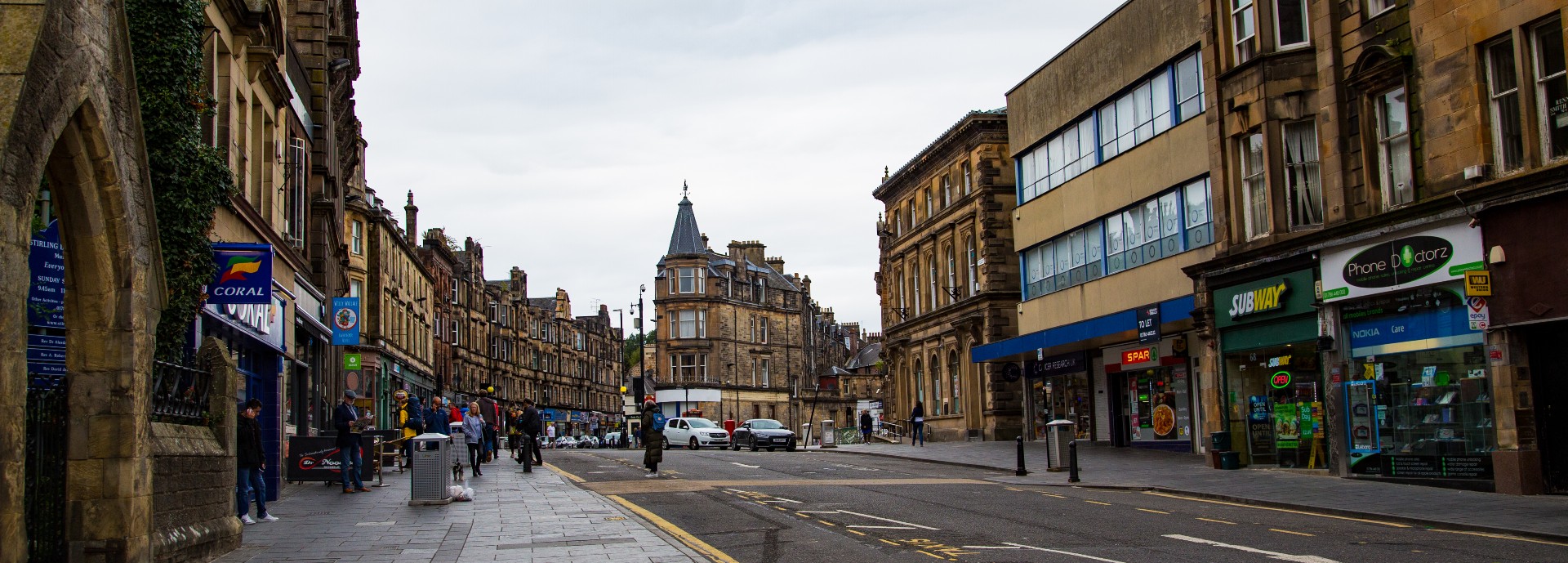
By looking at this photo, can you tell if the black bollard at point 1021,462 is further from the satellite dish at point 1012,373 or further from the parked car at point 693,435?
the parked car at point 693,435

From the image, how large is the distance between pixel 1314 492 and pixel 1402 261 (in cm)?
397

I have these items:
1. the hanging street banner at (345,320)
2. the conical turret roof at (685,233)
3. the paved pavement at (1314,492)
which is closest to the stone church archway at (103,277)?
the paved pavement at (1314,492)

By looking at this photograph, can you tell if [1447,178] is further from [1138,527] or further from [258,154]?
[258,154]

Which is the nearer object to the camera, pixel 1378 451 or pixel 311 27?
pixel 1378 451

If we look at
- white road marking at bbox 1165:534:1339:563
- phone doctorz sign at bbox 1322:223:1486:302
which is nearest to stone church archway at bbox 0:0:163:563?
white road marking at bbox 1165:534:1339:563

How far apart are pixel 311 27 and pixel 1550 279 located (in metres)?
25.7

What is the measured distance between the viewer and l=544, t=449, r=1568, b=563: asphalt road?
11359mm

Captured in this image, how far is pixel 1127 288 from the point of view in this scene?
31.6m

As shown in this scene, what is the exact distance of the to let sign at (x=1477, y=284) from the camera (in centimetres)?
1767

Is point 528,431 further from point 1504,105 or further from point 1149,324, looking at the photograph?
point 1504,105

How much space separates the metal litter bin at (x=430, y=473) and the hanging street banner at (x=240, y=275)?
3.01 meters

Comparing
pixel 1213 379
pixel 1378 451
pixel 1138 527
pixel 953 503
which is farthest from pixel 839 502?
pixel 1213 379

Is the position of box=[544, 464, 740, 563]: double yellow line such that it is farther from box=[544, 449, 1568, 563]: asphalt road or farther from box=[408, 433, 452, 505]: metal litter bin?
box=[408, 433, 452, 505]: metal litter bin

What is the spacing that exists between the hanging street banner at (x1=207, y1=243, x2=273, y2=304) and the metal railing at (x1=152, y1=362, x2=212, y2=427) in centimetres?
342
